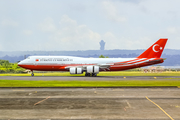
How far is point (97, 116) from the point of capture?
11.5 meters

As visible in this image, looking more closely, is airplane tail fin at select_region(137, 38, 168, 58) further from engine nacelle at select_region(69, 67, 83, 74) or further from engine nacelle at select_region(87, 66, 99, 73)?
engine nacelle at select_region(69, 67, 83, 74)

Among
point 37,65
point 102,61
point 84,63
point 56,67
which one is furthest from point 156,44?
point 37,65

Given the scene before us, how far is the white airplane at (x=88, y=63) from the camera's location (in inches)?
1994

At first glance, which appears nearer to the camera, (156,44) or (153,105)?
(153,105)

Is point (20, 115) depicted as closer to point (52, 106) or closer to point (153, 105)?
point (52, 106)

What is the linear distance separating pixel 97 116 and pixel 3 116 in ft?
17.2

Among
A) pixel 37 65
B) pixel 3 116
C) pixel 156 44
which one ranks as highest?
pixel 156 44

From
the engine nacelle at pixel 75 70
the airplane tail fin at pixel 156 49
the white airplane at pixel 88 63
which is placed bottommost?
the engine nacelle at pixel 75 70

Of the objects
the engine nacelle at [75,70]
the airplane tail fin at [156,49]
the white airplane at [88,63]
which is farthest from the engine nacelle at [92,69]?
the airplane tail fin at [156,49]

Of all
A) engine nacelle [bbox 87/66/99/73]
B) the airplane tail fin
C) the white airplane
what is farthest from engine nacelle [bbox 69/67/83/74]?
the airplane tail fin

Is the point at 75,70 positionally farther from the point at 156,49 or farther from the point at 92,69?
the point at 156,49

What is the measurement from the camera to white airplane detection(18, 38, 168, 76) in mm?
50656

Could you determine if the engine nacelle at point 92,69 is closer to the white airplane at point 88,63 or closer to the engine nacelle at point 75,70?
the white airplane at point 88,63

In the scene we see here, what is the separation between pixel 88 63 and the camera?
51406 mm
